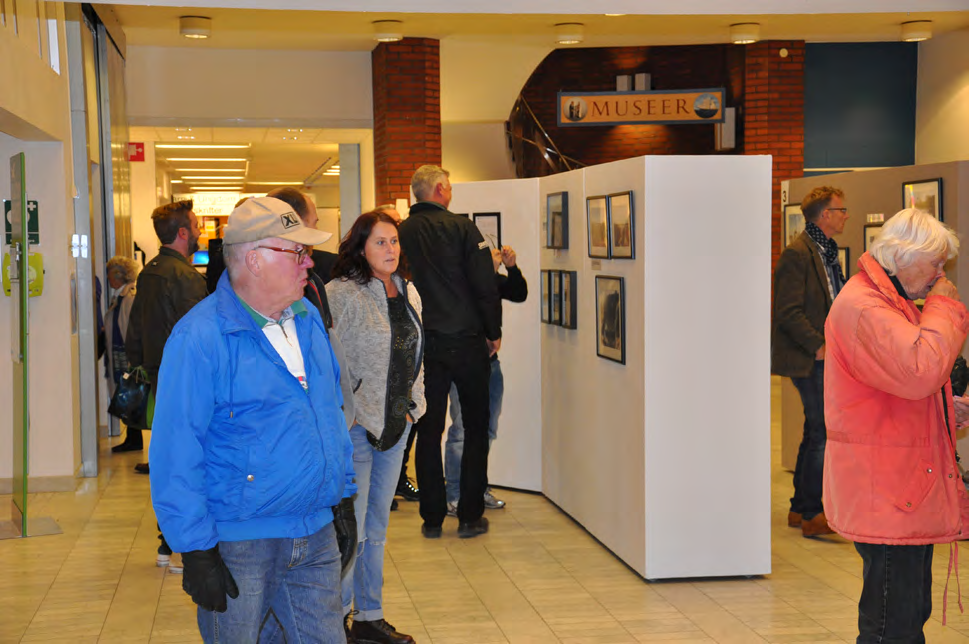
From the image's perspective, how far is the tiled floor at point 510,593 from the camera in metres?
4.39

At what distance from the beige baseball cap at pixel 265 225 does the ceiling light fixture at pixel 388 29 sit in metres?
8.12

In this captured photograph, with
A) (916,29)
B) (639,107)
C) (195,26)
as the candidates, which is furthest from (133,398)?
(916,29)

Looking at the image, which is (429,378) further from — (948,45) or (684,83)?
(684,83)

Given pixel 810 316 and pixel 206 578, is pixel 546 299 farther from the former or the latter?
pixel 206 578

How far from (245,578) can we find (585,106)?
10954 mm

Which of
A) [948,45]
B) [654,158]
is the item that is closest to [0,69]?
[654,158]

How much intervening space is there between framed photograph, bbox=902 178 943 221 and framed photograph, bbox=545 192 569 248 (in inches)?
80.7

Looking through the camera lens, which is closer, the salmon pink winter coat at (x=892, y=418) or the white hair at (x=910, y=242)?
the salmon pink winter coat at (x=892, y=418)

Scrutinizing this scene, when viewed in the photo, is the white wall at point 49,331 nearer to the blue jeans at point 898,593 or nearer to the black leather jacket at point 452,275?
the black leather jacket at point 452,275

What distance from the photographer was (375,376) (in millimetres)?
3930

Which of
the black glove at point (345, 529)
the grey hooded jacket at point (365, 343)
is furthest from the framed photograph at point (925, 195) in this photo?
the black glove at point (345, 529)

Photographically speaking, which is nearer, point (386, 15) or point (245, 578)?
point (245, 578)

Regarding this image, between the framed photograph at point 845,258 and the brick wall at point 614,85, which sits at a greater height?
the brick wall at point 614,85

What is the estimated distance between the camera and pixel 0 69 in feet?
18.4
